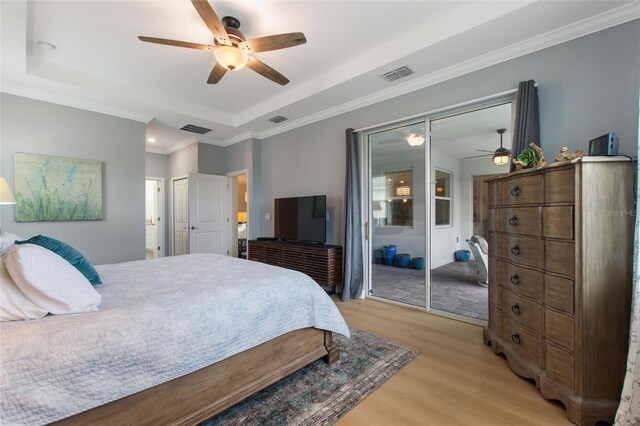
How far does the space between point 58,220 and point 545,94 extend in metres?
5.64

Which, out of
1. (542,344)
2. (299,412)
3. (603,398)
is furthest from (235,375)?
(603,398)

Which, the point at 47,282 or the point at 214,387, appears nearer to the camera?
the point at 47,282

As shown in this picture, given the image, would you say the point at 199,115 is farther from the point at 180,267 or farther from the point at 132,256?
the point at 180,267

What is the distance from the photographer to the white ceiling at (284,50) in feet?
7.49

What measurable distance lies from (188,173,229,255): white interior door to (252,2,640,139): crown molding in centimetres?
306

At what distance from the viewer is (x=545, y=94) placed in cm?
242

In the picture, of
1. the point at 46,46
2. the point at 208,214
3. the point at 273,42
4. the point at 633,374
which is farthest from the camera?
the point at 208,214

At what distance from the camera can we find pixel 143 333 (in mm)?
1252

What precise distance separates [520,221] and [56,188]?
202 inches

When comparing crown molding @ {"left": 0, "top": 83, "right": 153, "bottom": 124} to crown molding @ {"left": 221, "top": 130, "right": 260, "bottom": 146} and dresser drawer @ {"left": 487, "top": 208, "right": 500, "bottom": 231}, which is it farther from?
dresser drawer @ {"left": 487, "top": 208, "right": 500, "bottom": 231}

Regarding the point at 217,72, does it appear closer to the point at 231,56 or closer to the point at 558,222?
the point at 231,56

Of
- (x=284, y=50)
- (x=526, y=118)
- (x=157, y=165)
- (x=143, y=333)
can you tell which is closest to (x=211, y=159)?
(x=157, y=165)

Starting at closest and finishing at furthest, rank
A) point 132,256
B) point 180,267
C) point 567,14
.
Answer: point 567,14 → point 180,267 → point 132,256

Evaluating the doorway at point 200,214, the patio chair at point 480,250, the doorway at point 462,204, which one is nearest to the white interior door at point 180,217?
the doorway at point 200,214
